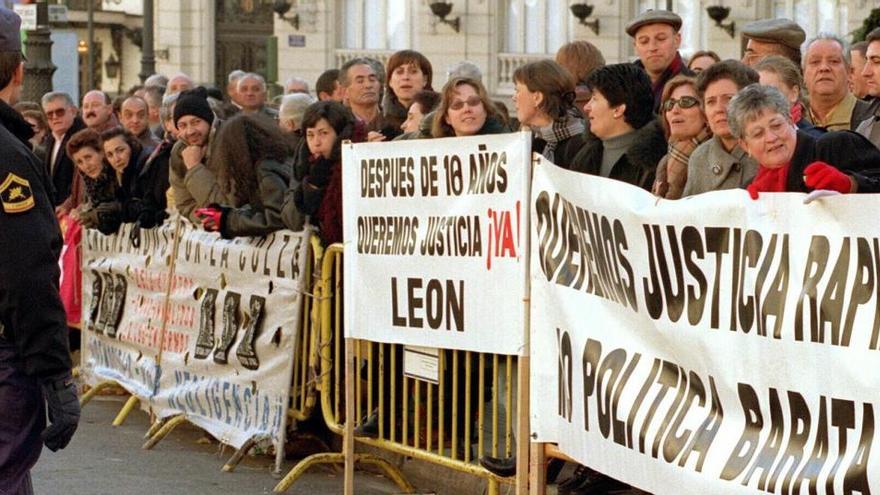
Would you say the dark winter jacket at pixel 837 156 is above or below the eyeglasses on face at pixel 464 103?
below

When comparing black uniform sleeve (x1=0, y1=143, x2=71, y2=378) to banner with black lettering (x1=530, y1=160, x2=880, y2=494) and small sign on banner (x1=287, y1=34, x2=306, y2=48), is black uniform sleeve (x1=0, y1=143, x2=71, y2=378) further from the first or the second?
small sign on banner (x1=287, y1=34, x2=306, y2=48)

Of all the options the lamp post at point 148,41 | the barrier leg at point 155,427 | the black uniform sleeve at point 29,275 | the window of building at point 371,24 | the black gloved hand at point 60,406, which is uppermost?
the window of building at point 371,24

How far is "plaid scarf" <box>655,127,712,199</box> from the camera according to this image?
7316 mm

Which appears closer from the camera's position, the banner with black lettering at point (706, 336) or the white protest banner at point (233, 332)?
the banner with black lettering at point (706, 336)

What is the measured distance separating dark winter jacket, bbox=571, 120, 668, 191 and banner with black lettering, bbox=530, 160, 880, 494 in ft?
2.46

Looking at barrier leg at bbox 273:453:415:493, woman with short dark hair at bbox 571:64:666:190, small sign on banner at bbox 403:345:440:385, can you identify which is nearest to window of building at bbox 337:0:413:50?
barrier leg at bbox 273:453:415:493

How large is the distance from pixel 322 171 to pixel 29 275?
3.95 metres

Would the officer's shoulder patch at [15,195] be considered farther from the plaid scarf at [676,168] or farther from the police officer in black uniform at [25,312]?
the plaid scarf at [676,168]

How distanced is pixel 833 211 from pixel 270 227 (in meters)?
4.89

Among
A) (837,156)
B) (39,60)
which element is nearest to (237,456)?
(837,156)

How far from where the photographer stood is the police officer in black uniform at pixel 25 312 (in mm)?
5516

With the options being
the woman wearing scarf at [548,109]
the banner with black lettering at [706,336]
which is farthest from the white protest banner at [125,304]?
the banner with black lettering at [706,336]

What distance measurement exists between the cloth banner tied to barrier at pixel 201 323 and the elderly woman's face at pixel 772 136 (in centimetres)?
350

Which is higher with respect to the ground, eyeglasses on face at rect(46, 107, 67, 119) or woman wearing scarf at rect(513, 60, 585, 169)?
eyeglasses on face at rect(46, 107, 67, 119)
